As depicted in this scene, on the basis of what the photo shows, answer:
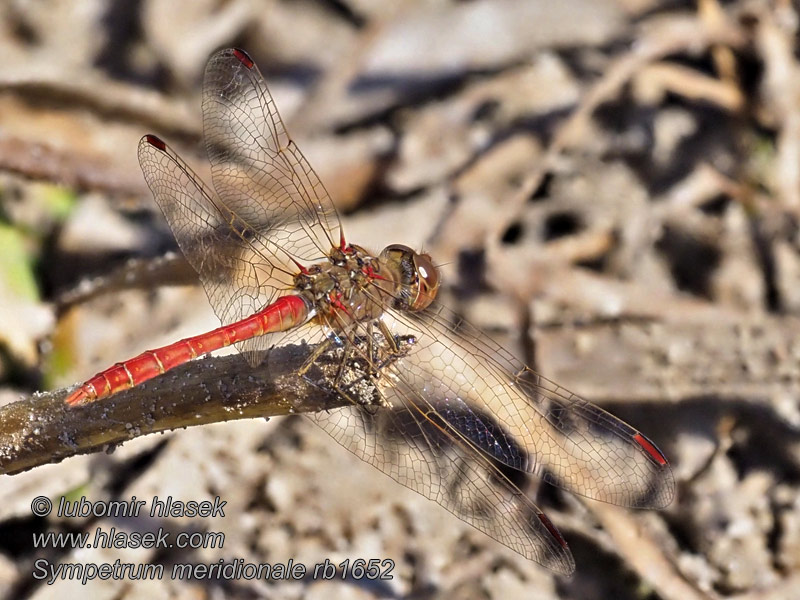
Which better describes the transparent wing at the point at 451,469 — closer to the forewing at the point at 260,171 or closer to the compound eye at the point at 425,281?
the compound eye at the point at 425,281

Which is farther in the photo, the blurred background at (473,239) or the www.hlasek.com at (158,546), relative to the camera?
the blurred background at (473,239)

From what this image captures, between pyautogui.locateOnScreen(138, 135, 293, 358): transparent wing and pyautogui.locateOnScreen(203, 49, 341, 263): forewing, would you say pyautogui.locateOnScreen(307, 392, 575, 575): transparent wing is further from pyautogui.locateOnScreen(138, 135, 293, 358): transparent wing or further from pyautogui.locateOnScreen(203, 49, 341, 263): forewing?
pyautogui.locateOnScreen(203, 49, 341, 263): forewing

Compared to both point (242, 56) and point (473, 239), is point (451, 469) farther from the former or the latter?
point (242, 56)

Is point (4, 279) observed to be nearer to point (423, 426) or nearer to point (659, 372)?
point (423, 426)

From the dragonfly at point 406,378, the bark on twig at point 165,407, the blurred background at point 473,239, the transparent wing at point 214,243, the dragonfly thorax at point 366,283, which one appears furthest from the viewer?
the blurred background at point 473,239

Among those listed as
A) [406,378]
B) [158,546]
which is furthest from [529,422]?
[158,546]

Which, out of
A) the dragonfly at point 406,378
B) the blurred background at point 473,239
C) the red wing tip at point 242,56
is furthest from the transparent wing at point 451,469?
the red wing tip at point 242,56

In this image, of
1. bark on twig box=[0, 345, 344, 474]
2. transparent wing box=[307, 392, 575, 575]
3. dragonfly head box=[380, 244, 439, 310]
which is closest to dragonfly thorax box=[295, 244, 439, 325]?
dragonfly head box=[380, 244, 439, 310]
